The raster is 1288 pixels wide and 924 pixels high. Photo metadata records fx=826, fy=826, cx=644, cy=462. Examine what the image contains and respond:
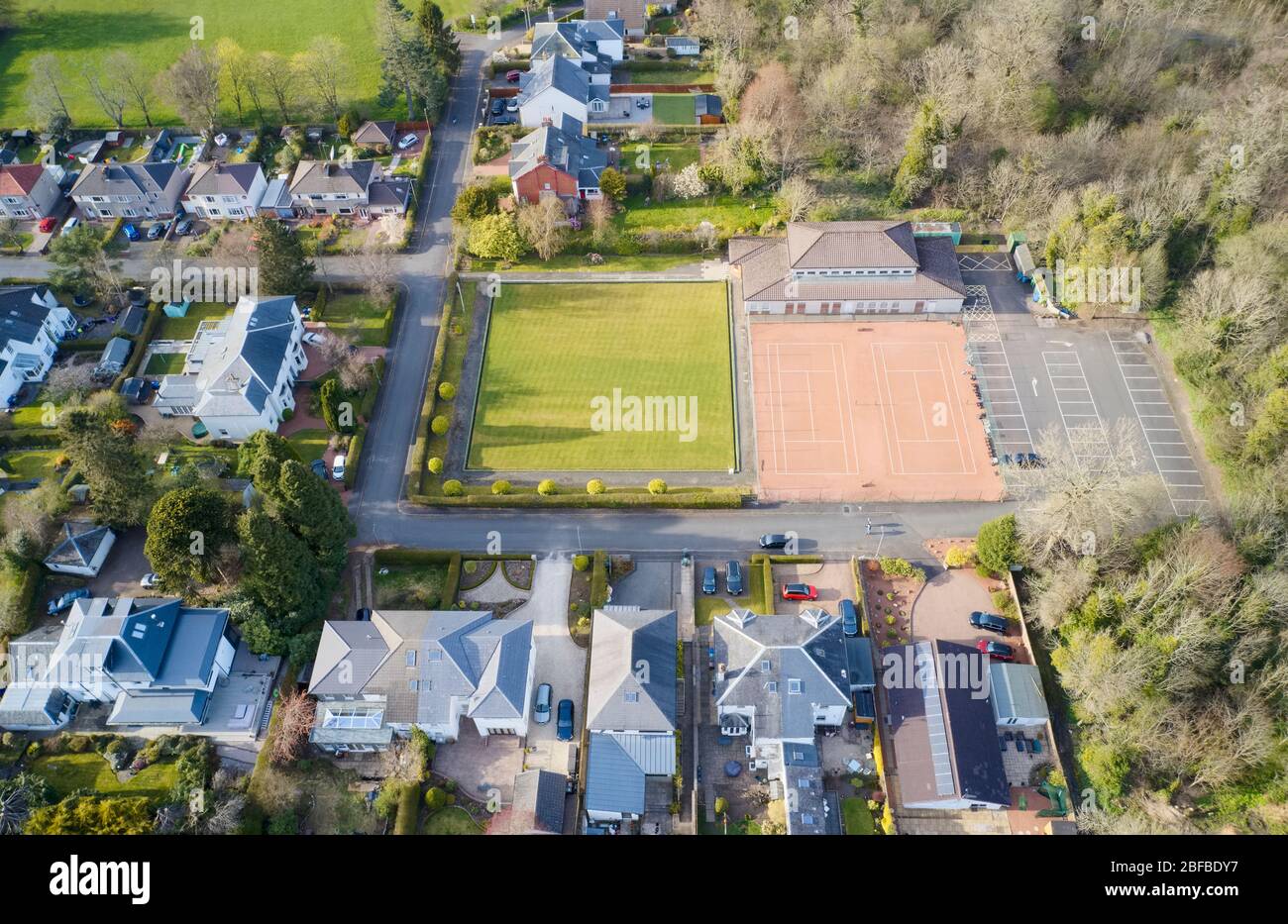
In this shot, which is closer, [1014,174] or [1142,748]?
[1142,748]

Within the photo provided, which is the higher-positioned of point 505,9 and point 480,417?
point 505,9

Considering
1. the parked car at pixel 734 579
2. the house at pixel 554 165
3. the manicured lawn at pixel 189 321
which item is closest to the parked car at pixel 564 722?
the parked car at pixel 734 579

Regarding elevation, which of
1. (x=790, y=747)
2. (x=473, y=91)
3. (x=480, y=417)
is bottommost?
(x=790, y=747)

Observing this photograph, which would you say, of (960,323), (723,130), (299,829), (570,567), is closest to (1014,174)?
(960,323)

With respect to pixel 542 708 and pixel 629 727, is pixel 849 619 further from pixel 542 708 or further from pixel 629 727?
pixel 542 708

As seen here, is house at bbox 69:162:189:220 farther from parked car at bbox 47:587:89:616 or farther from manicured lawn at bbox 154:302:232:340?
parked car at bbox 47:587:89:616

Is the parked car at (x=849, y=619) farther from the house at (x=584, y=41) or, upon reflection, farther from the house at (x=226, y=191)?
the house at (x=584, y=41)

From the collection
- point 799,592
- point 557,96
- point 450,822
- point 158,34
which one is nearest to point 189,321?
point 557,96

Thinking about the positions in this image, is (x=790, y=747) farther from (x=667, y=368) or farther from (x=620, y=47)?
(x=620, y=47)
